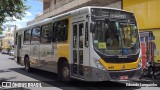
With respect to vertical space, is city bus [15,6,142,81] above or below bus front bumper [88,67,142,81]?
above

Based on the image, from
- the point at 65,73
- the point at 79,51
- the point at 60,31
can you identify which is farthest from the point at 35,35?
the point at 79,51

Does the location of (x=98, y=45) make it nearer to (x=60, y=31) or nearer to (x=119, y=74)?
(x=119, y=74)

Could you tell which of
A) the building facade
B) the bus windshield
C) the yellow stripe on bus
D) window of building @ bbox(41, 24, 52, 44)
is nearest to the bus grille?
the yellow stripe on bus

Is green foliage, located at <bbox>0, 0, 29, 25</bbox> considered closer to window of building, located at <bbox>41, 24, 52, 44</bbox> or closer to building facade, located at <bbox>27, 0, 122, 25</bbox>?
window of building, located at <bbox>41, 24, 52, 44</bbox>

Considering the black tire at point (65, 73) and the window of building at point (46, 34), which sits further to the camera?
the window of building at point (46, 34)

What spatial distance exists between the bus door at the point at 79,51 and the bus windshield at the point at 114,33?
57 centimetres

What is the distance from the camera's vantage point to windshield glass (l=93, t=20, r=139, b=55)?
11070 millimetres

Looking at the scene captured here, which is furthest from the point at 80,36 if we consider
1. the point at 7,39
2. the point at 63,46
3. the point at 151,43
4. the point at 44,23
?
the point at 7,39

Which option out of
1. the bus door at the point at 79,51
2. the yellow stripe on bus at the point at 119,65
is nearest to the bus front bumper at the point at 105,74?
the yellow stripe on bus at the point at 119,65

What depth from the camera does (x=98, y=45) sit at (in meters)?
11.0

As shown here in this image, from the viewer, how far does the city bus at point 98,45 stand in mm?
10945

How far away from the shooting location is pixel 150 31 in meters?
19.2

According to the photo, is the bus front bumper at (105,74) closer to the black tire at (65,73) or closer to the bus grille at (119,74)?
the bus grille at (119,74)

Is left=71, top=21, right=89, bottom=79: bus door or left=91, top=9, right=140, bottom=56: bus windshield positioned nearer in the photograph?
left=91, top=9, right=140, bottom=56: bus windshield
